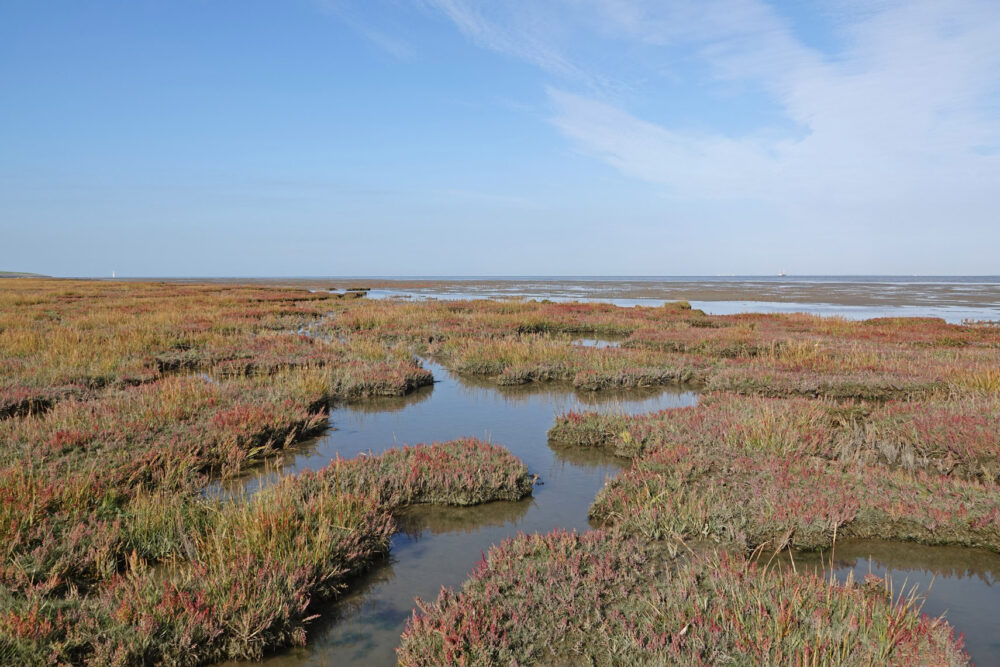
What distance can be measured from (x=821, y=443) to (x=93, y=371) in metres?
14.8

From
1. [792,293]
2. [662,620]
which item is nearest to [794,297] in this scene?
[792,293]

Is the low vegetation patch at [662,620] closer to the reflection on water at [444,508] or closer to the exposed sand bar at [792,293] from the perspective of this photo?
the reflection on water at [444,508]

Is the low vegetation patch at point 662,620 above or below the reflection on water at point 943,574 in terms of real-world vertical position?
above

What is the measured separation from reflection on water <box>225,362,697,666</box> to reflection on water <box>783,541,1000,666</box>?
9.10 feet

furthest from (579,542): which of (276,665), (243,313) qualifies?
(243,313)

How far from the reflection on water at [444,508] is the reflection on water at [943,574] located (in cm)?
277

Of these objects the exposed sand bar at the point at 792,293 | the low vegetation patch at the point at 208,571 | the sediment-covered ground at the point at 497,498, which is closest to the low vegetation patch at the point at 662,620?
the sediment-covered ground at the point at 497,498

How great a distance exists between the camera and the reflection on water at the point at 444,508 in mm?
4395

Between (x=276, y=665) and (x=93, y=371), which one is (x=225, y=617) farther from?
(x=93, y=371)

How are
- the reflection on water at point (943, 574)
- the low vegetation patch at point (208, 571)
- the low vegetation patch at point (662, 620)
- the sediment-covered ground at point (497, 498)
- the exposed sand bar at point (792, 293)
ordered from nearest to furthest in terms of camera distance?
the low vegetation patch at point (662, 620), the low vegetation patch at point (208, 571), the sediment-covered ground at point (497, 498), the reflection on water at point (943, 574), the exposed sand bar at point (792, 293)

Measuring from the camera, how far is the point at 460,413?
11430mm

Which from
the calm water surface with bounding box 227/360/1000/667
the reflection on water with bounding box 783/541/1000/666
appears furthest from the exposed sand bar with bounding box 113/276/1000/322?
the reflection on water with bounding box 783/541/1000/666

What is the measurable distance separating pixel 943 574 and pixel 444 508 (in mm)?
5223

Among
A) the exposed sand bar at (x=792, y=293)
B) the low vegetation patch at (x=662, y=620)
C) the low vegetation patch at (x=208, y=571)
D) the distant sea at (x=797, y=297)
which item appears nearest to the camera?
the low vegetation patch at (x=662, y=620)
